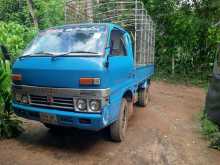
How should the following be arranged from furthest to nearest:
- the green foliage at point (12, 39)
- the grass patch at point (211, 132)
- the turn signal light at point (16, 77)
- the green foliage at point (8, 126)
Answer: the green foliage at point (12, 39), the grass patch at point (211, 132), the green foliage at point (8, 126), the turn signal light at point (16, 77)

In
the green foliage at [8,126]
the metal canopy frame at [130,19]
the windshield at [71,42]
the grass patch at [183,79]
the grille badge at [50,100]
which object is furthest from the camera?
the grass patch at [183,79]

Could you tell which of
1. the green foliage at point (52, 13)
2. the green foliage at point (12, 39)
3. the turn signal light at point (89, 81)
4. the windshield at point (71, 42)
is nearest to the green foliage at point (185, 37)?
the green foliage at point (52, 13)

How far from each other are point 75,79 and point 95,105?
1.62 feet

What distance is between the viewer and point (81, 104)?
449cm

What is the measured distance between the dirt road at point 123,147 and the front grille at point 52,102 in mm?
831

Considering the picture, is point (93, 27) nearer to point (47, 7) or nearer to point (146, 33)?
point (146, 33)

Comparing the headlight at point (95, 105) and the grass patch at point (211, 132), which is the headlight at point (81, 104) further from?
the grass patch at point (211, 132)

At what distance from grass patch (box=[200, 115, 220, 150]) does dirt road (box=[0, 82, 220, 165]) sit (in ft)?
0.46

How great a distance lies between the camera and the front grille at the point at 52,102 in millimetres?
4570

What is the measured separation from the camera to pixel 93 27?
18.0ft

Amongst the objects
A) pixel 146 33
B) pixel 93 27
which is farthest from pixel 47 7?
pixel 93 27

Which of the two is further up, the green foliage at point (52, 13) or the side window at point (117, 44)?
the green foliage at point (52, 13)

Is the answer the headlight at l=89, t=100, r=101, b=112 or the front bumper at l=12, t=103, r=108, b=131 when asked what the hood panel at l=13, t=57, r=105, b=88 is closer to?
the headlight at l=89, t=100, r=101, b=112

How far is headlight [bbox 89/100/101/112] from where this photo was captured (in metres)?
4.42
